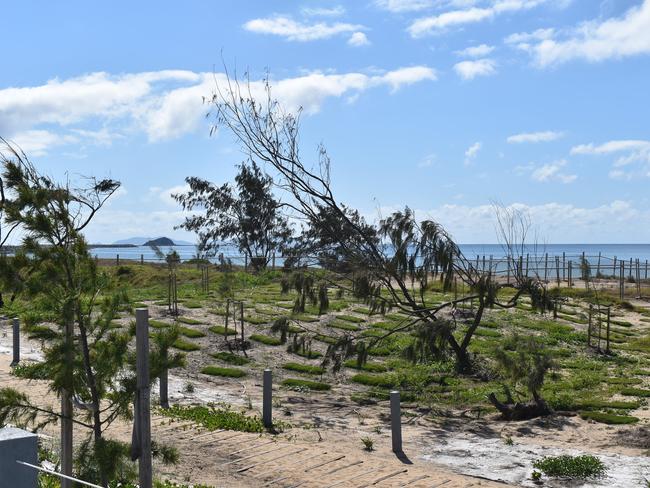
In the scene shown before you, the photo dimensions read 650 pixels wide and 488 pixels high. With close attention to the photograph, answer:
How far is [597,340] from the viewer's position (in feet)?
77.9

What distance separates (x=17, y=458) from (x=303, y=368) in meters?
13.7

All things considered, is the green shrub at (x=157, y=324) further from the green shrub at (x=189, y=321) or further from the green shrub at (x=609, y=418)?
the green shrub at (x=609, y=418)

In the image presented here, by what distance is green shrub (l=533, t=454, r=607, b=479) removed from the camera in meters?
10.4

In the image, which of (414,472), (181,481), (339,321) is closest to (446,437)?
(414,472)

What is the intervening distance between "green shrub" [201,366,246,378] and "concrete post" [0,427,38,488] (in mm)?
12296

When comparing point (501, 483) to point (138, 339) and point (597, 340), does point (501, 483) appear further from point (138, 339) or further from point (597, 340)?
point (597, 340)

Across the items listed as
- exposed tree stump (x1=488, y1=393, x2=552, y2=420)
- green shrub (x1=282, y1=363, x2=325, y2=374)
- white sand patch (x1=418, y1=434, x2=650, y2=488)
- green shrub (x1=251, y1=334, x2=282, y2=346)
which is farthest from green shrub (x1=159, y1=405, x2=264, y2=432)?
green shrub (x1=251, y1=334, x2=282, y2=346)

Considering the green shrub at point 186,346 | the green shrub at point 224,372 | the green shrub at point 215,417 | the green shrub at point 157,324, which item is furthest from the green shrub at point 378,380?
the green shrub at point 157,324

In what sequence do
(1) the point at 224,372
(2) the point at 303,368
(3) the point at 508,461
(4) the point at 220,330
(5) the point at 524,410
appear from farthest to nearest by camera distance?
(4) the point at 220,330 → (2) the point at 303,368 → (1) the point at 224,372 → (5) the point at 524,410 → (3) the point at 508,461

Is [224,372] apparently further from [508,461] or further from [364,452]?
[508,461]

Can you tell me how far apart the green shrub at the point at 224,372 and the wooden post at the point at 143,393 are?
1144 centimetres

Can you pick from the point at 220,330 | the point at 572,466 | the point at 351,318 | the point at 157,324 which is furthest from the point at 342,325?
the point at 572,466

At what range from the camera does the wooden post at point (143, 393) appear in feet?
21.3

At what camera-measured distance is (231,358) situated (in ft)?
64.5
